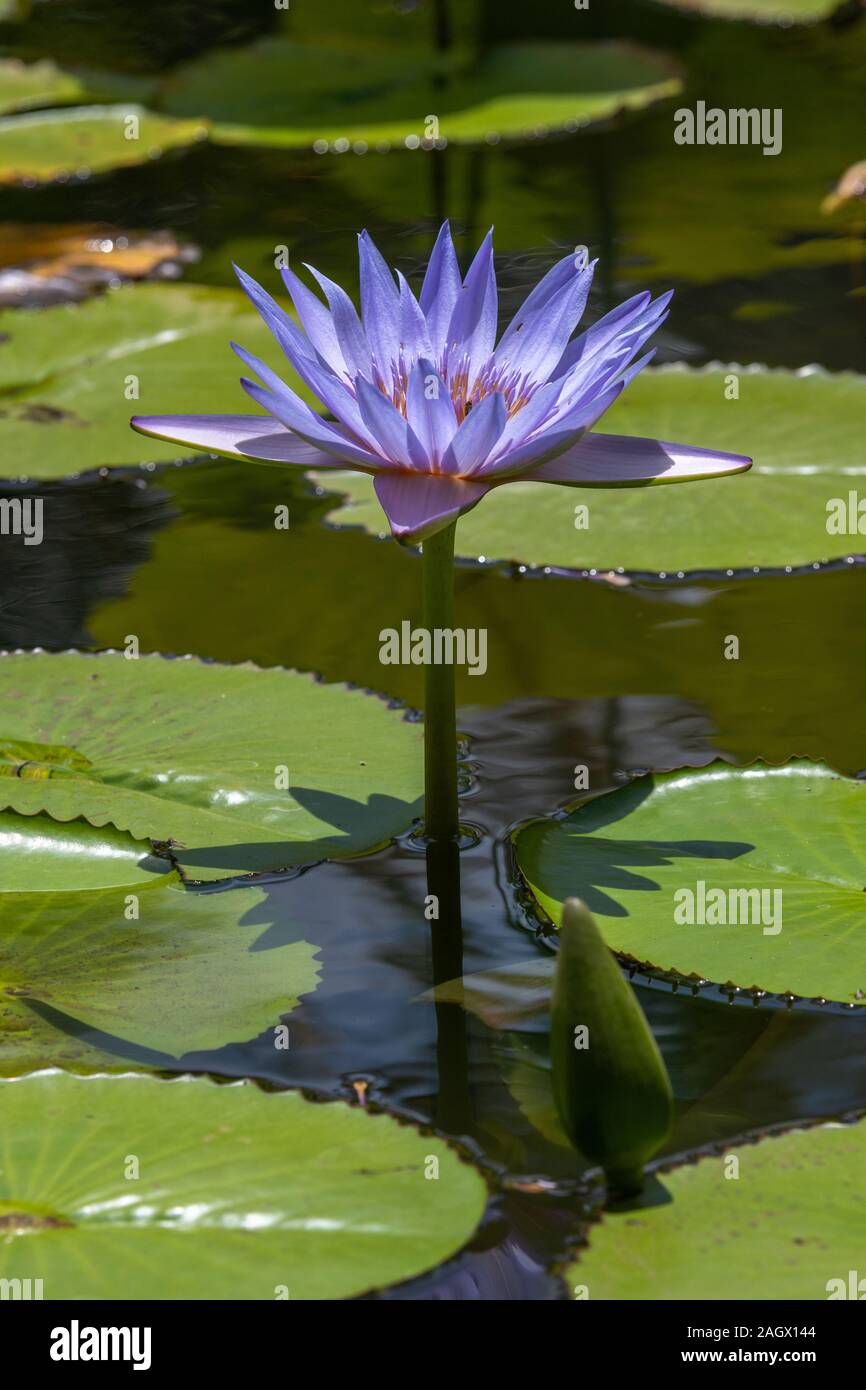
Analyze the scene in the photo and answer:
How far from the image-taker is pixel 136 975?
183cm

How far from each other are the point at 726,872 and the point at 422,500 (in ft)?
1.98

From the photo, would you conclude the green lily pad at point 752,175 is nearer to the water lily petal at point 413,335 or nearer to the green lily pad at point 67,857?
the water lily petal at point 413,335

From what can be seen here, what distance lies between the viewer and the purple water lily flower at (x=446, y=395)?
5.66 ft

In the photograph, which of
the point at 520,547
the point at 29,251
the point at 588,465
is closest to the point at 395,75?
the point at 29,251

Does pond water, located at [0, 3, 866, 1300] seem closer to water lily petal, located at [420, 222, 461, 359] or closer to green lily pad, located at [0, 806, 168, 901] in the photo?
green lily pad, located at [0, 806, 168, 901]

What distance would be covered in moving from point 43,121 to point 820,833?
15.7ft

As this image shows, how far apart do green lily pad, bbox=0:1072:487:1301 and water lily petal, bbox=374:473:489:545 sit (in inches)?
24.8

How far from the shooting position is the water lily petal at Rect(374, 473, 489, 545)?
66.9 inches

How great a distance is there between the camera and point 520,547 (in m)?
2.88

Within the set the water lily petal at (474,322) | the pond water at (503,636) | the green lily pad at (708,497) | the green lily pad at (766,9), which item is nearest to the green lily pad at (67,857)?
the pond water at (503,636)

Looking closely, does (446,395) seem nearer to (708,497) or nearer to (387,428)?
(387,428)

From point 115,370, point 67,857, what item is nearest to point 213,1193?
point 67,857

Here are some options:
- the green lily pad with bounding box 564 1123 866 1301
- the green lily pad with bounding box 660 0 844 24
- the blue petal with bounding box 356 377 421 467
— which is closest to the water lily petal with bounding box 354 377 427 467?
the blue petal with bounding box 356 377 421 467

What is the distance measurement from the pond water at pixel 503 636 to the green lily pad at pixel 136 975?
0.11 ft
